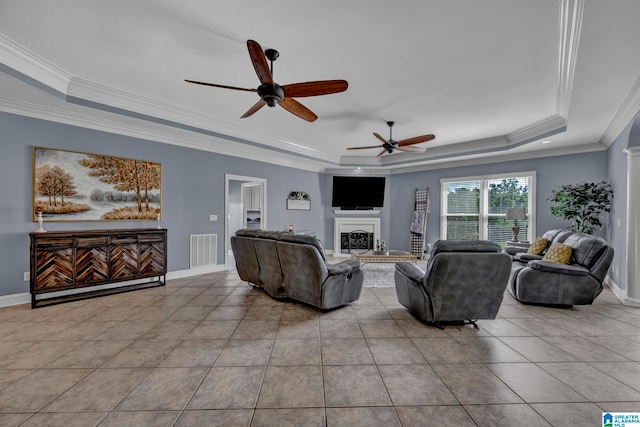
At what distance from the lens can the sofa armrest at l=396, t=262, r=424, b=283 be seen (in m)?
3.01

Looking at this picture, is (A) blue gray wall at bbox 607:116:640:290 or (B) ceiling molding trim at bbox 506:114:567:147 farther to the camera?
(B) ceiling molding trim at bbox 506:114:567:147

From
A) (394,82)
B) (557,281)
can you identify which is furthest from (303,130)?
(557,281)

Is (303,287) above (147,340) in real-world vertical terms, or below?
above

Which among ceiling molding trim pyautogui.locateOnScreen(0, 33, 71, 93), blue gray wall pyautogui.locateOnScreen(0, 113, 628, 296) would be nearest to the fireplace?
blue gray wall pyautogui.locateOnScreen(0, 113, 628, 296)

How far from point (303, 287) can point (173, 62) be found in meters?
3.02

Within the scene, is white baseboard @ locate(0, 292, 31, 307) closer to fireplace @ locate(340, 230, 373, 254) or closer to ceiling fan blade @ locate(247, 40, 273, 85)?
ceiling fan blade @ locate(247, 40, 273, 85)

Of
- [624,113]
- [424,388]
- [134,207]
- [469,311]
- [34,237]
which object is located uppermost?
[624,113]

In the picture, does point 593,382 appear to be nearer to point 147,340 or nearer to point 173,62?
point 147,340

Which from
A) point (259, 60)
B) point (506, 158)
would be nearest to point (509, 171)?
point (506, 158)

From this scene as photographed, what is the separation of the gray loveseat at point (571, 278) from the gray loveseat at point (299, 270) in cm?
230

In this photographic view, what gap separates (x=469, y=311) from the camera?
9.50ft

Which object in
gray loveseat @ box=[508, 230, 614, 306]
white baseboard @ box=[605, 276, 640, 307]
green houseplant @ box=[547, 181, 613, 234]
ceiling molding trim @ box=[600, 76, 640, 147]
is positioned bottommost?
white baseboard @ box=[605, 276, 640, 307]

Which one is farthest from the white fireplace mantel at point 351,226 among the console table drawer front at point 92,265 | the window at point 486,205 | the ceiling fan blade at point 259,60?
the ceiling fan blade at point 259,60

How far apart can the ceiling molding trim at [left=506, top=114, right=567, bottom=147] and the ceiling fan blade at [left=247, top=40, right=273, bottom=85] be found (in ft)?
15.5
